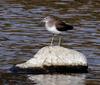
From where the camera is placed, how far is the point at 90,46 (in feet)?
87.0

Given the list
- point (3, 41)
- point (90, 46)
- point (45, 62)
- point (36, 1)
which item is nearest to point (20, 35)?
point (3, 41)

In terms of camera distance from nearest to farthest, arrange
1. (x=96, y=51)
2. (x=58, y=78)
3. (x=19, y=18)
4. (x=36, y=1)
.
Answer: (x=58, y=78) → (x=96, y=51) → (x=19, y=18) → (x=36, y=1)

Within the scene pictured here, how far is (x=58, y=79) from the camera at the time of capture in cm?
2173

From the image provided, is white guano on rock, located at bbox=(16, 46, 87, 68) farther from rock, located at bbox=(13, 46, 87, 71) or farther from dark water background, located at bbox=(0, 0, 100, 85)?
dark water background, located at bbox=(0, 0, 100, 85)

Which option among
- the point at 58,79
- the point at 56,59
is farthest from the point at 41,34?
the point at 58,79

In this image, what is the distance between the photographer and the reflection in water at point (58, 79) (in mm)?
21266

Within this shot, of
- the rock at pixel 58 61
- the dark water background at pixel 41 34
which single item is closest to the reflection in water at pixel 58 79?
the dark water background at pixel 41 34

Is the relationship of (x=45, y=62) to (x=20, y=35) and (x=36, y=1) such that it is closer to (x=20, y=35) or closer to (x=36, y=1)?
(x=20, y=35)

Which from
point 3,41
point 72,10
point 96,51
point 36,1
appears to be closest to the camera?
point 96,51

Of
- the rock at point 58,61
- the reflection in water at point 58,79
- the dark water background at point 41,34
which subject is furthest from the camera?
the rock at point 58,61

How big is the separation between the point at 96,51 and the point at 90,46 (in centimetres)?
100

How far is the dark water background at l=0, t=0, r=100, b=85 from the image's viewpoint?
21.8 m

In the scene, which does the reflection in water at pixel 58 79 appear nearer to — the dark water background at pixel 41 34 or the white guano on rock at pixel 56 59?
the dark water background at pixel 41 34

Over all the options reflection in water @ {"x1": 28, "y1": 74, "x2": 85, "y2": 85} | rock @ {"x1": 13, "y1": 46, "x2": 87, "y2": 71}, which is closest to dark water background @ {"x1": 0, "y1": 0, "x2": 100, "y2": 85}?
reflection in water @ {"x1": 28, "y1": 74, "x2": 85, "y2": 85}
